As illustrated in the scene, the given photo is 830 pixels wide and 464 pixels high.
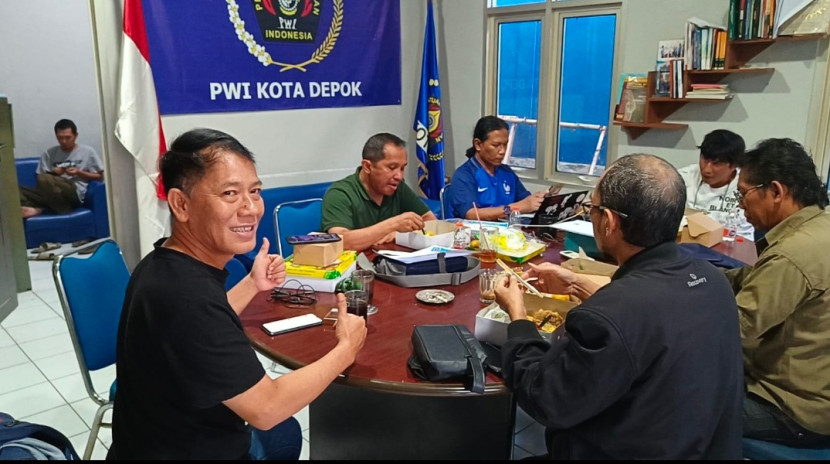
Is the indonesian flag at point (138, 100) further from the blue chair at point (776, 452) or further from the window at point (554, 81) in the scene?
the blue chair at point (776, 452)

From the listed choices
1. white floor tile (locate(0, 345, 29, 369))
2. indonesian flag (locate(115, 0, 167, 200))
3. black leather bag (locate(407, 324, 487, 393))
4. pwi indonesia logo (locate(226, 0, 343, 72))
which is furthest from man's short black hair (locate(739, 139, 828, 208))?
white floor tile (locate(0, 345, 29, 369))

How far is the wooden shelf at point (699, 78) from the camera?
149 inches

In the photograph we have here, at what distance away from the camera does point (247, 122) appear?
4.36 m

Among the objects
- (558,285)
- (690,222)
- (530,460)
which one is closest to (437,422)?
(530,460)

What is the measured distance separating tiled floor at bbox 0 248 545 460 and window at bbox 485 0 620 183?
108 inches

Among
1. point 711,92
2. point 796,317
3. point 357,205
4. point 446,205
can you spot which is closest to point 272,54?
point 446,205

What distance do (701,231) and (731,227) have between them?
17.2 inches

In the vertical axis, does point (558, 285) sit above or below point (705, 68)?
below

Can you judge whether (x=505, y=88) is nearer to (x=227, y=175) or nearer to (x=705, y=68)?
(x=705, y=68)

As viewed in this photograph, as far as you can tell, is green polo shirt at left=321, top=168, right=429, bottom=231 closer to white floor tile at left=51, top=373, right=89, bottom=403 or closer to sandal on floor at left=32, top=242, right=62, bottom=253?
white floor tile at left=51, top=373, right=89, bottom=403

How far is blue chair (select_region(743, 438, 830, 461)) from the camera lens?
1.74 metres

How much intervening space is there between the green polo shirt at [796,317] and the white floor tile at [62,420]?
2.73 metres

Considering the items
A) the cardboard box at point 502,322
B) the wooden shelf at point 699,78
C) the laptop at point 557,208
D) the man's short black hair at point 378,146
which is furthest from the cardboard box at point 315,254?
the wooden shelf at point 699,78

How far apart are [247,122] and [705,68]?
3.12 meters
